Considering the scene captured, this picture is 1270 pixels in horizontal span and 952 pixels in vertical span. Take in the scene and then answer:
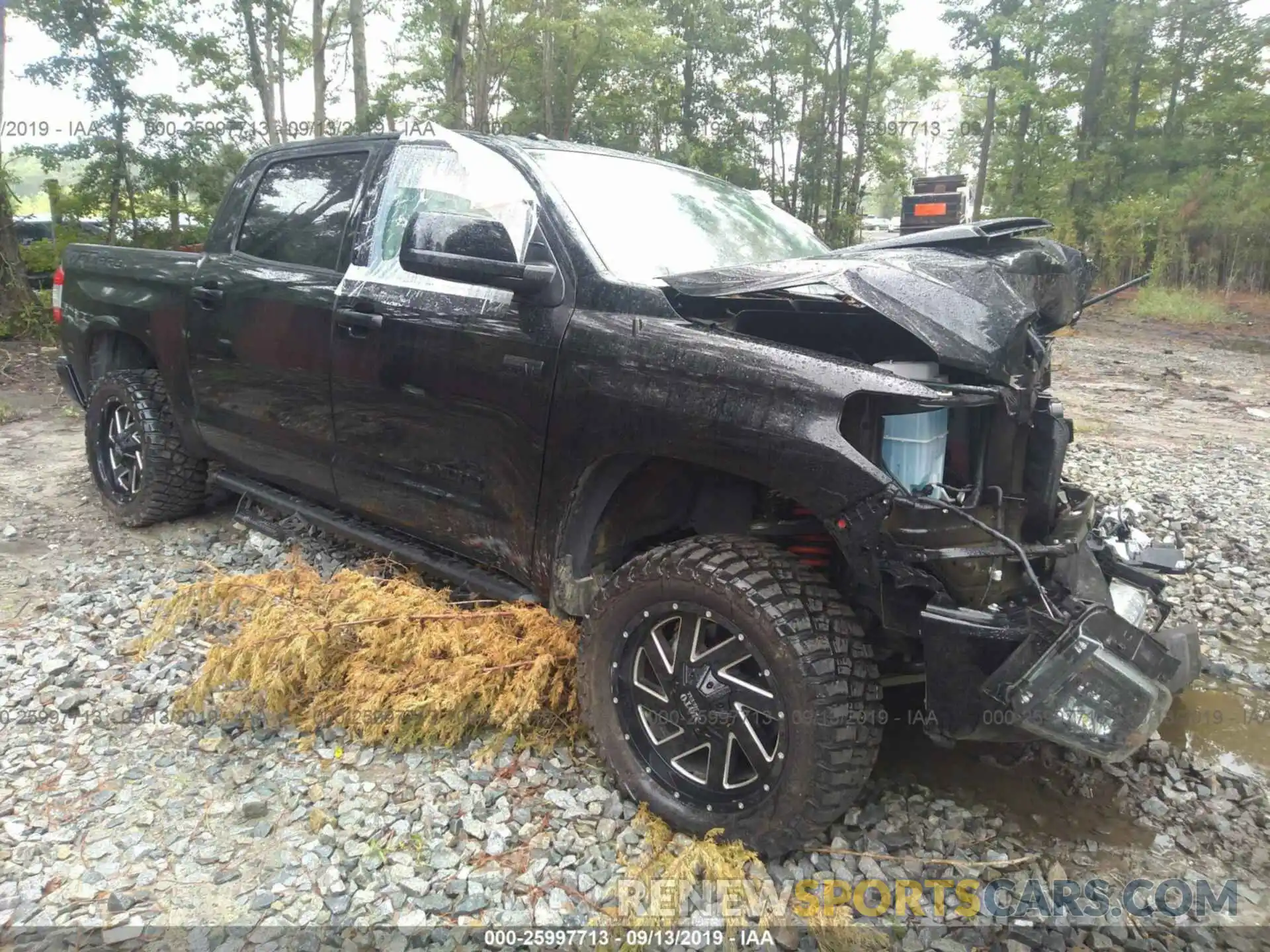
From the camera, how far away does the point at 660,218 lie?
302 centimetres

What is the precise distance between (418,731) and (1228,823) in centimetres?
245

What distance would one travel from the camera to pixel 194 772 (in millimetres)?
2592

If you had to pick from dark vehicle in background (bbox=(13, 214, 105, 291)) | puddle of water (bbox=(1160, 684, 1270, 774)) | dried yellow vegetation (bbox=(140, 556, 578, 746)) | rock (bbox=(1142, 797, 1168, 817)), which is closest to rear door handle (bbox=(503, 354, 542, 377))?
dried yellow vegetation (bbox=(140, 556, 578, 746))

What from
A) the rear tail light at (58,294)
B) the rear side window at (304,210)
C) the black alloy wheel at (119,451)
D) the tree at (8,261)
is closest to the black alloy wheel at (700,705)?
the rear side window at (304,210)

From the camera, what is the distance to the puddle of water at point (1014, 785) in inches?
96.6

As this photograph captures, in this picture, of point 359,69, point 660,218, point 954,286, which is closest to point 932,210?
point 660,218

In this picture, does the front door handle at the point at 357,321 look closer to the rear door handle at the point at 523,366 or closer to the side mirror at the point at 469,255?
the side mirror at the point at 469,255

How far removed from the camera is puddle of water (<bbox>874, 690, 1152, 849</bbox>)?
2.45m

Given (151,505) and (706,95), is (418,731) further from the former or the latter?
(706,95)

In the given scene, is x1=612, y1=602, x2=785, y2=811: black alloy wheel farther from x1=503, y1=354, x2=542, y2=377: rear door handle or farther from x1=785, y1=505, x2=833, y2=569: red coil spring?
x1=503, y1=354, x2=542, y2=377: rear door handle

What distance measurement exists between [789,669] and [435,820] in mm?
1108

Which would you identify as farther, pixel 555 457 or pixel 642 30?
pixel 642 30

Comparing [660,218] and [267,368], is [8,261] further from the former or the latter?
[660,218]

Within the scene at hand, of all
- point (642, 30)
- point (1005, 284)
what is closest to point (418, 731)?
point (1005, 284)
